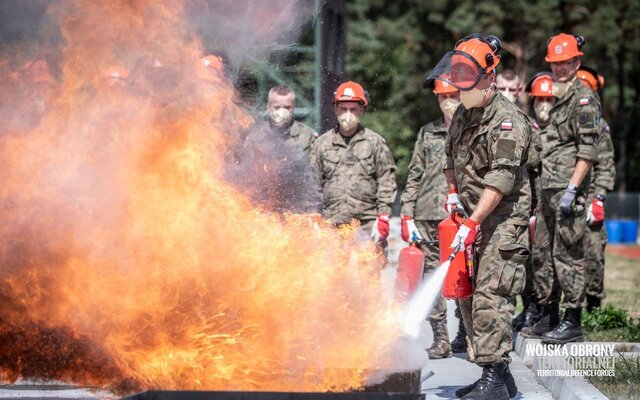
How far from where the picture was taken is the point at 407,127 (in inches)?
1174

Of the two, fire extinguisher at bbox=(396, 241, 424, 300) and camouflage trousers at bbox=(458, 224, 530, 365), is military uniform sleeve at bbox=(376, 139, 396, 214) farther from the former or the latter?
camouflage trousers at bbox=(458, 224, 530, 365)

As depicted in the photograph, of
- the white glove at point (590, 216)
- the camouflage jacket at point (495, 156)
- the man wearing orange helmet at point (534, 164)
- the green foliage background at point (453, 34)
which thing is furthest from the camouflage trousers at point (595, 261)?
the green foliage background at point (453, 34)

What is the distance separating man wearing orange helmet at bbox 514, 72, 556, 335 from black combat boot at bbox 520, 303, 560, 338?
88mm

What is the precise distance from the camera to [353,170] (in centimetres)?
936

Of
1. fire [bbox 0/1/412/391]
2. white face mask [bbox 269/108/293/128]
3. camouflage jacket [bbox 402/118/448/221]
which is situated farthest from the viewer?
white face mask [bbox 269/108/293/128]

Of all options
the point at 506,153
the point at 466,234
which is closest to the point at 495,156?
the point at 506,153

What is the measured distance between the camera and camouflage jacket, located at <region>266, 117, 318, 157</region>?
9.60 metres

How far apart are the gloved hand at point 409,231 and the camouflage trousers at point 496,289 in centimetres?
189

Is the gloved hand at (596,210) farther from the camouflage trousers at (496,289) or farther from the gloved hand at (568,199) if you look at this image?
the camouflage trousers at (496,289)

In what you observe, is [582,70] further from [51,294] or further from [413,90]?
[413,90]

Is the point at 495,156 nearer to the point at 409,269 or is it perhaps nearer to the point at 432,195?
the point at 409,269

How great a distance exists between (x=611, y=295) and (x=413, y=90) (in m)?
20.9

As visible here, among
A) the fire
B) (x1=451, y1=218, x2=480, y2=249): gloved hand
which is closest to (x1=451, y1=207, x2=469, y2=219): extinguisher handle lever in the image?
(x1=451, y1=218, x2=480, y2=249): gloved hand

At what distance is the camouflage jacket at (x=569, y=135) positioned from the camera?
8.33 meters
